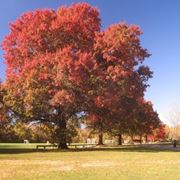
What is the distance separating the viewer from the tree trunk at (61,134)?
1715 inches

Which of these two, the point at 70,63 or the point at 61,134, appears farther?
the point at 61,134

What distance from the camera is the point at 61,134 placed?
143 feet

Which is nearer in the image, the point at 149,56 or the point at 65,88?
the point at 65,88

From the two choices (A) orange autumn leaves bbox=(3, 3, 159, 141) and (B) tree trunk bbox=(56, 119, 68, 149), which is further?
(B) tree trunk bbox=(56, 119, 68, 149)

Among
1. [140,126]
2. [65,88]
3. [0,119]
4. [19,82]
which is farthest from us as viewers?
[140,126]

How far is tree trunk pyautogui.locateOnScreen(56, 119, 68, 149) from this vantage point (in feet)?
143

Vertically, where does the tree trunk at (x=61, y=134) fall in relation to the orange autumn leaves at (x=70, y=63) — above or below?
below

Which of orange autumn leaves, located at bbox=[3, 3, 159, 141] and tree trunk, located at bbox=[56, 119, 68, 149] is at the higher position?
orange autumn leaves, located at bbox=[3, 3, 159, 141]

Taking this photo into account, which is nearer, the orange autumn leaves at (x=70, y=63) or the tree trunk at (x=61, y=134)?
the orange autumn leaves at (x=70, y=63)

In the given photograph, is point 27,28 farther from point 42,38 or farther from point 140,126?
point 140,126

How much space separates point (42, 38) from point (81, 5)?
210 inches

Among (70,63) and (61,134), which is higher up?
(70,63)

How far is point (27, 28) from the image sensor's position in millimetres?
43656

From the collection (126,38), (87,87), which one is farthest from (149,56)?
(87,87)
